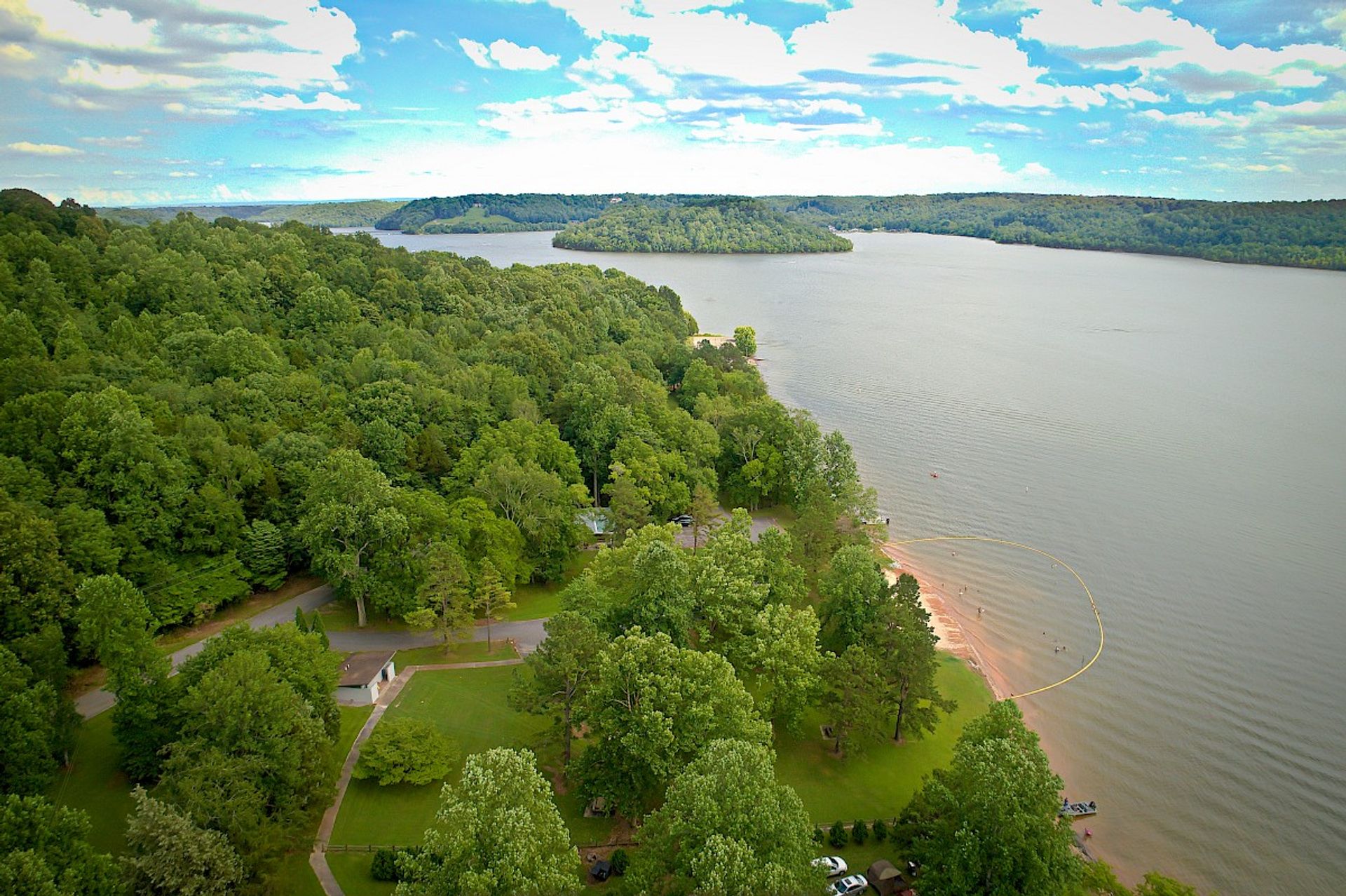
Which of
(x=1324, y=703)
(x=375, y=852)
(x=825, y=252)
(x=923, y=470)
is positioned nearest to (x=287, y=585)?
(x=375, y=852)

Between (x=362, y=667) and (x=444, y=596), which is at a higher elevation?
(x=444, y=596)

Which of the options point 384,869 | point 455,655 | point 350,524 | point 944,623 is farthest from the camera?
point 944,623

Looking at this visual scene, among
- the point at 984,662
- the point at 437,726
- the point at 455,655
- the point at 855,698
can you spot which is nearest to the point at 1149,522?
the point at 984,662

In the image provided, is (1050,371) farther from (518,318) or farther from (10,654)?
(10,654)

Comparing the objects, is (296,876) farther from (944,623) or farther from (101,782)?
(944,623)

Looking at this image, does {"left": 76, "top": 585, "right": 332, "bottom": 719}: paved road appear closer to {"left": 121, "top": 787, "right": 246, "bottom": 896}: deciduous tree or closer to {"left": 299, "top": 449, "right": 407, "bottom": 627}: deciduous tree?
{"left": 299, "top": 449, "right": 407, "bottom": 627}: deciduous tree

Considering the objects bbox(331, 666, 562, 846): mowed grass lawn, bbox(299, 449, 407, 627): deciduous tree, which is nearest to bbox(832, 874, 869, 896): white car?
bbox(331, 666, 562, 846): mowed grass lawn
